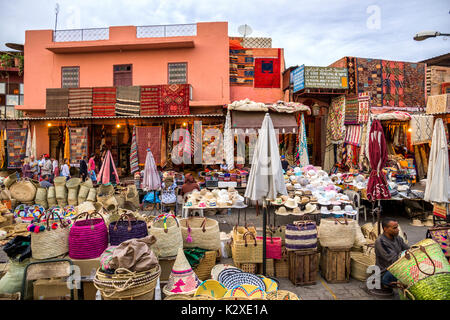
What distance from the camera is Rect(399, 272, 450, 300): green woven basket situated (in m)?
2.79

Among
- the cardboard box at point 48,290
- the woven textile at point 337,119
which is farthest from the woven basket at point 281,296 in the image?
the woven textile at point 337,119

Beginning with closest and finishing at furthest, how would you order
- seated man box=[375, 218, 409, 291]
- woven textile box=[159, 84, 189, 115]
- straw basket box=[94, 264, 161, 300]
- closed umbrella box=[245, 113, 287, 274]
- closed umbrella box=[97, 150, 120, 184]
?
straw basket box=[94, 264, 161, 300] < seated man box=[375, 218, 409, 291] < closed umbrella box=[245, 113, 287, 274] < closed umbrella box=[97, 150, 120, 184] < woven textile box=[159, 84, 189, 115]

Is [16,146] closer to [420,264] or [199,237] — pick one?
[199,237]

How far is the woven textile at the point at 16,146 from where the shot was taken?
41.7ft

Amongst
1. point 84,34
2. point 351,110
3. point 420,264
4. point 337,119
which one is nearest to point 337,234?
point 420,264

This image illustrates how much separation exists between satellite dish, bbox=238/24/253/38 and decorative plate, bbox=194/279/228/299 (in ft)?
53.1

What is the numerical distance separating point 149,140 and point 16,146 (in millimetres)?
6646

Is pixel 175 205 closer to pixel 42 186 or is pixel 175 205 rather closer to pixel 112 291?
pixel 42 186

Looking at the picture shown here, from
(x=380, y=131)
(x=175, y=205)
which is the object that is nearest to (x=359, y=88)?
(x=380, y=131)

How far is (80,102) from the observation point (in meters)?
12.7

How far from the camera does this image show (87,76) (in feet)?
45.8

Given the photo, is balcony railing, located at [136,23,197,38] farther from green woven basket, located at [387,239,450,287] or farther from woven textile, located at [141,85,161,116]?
green woven basket, located at [387,239,450,287]

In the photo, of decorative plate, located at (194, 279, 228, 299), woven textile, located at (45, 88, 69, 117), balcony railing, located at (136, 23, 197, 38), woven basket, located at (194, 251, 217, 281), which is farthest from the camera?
balcony railing, located at (136, 23, 197, 38)

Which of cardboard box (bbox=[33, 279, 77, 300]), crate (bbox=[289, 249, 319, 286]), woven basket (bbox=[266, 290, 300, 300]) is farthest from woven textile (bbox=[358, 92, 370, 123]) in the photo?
cardboard box (bbox=[33, 279, 77, 300])
